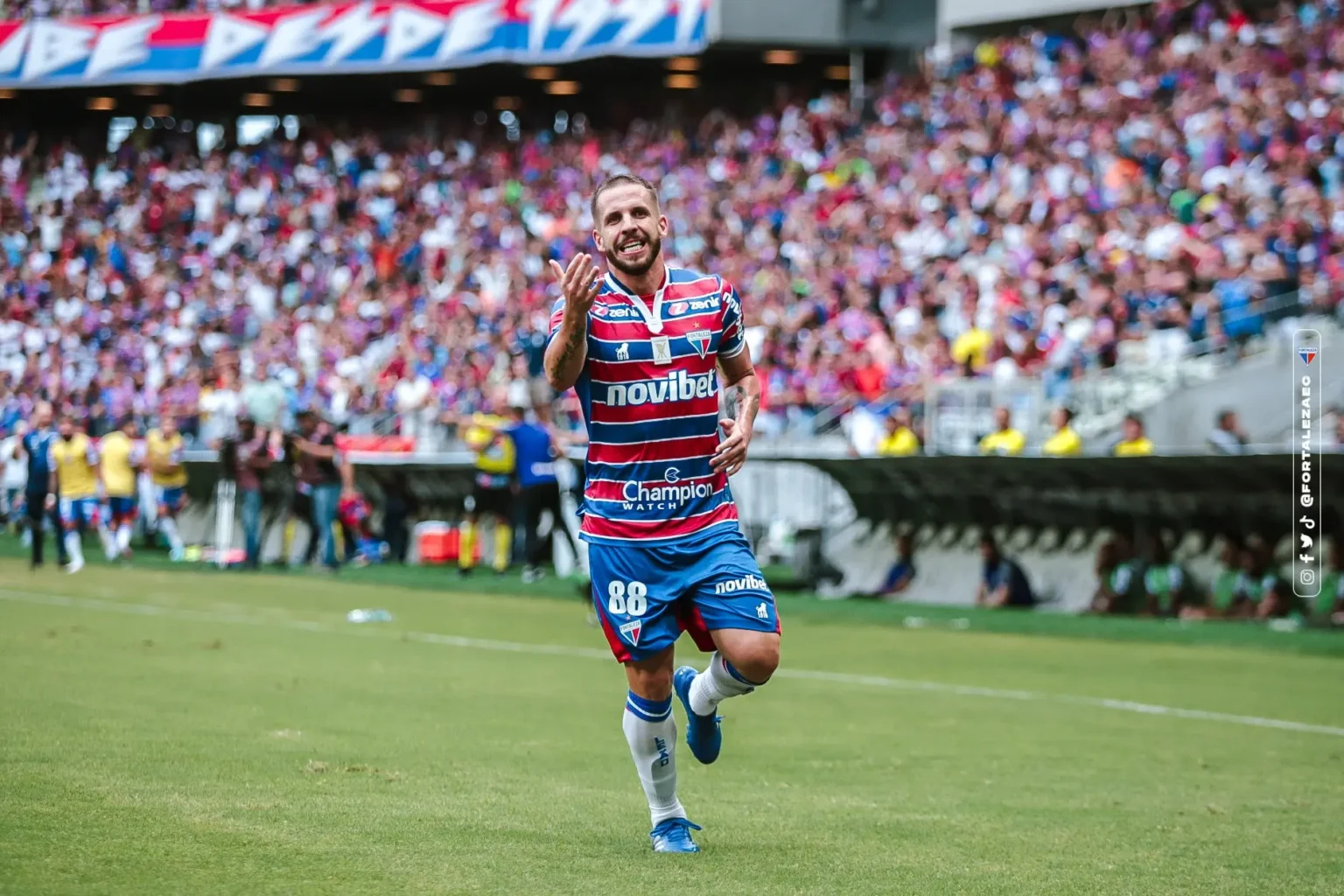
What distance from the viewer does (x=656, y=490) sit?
668cm

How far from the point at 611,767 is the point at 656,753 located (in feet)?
7.25

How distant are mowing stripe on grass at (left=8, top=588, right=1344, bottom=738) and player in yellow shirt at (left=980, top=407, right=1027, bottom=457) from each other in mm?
7039

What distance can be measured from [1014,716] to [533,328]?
21211 millimetres

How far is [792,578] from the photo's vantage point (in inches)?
888

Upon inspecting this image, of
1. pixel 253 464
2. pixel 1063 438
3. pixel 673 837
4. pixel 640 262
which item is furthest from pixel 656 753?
pixel 253 464

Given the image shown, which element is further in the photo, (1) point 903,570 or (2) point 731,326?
(1) point 903,570

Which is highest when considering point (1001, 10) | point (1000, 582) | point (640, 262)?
Answer: point (1001, 10)

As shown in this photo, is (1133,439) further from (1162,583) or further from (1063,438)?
(1162,583)

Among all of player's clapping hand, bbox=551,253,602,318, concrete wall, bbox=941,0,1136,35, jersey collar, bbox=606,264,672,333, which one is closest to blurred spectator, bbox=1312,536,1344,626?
jersey collar, bbox=606,264,672,333

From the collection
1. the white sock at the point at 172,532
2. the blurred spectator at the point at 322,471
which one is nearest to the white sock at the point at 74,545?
the white sock at the point at 172,532

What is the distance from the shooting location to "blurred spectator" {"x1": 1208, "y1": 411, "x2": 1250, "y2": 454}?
18.6 m

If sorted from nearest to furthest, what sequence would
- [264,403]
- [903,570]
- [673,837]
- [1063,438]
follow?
[673,837]
[1063,438]
[903,570]
[264,403]

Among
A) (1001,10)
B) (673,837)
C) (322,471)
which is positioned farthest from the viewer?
(1001,10)

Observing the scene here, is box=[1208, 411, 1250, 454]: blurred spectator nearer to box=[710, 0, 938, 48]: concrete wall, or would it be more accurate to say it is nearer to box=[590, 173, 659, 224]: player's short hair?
box=[590, 173, 659, 224]: player's short hair
